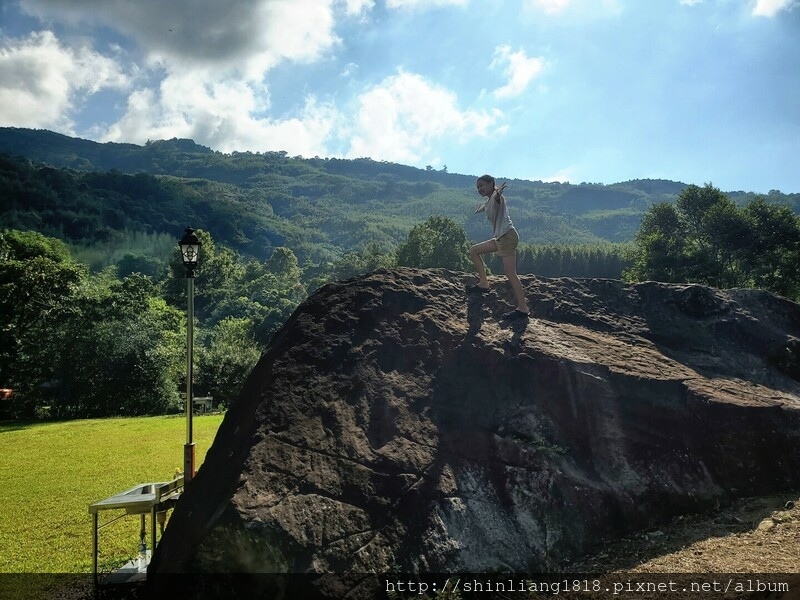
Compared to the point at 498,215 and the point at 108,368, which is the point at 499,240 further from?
the point at 108,368

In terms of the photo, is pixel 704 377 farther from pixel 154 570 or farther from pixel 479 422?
pixel 154 570

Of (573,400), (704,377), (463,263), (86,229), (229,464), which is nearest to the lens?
(229,464)

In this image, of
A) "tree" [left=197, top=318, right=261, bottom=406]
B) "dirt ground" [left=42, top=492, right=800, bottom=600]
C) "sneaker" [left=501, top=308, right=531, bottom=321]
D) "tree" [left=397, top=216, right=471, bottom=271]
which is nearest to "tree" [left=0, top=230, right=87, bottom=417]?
"tree" [left=197, top=318, right=261, bottom=406]

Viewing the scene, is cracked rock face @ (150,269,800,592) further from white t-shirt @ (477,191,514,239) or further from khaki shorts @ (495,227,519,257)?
white t-shirt @ (477,191,514,239)

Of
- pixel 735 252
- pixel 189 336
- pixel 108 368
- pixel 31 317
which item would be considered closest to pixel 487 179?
pixel 189 336

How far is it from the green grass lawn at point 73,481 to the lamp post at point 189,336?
1739mm

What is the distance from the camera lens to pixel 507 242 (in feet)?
29.5

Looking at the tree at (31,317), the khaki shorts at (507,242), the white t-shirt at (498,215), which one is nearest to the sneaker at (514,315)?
the khaki shorts at (507,242)

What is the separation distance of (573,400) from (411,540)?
304 centimetres

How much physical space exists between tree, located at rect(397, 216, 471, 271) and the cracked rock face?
197 feet

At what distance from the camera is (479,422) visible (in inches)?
265

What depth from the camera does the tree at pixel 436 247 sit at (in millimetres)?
69688

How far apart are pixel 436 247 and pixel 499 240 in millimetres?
61994

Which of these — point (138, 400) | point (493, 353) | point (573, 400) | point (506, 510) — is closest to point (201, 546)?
point (506, 510)
